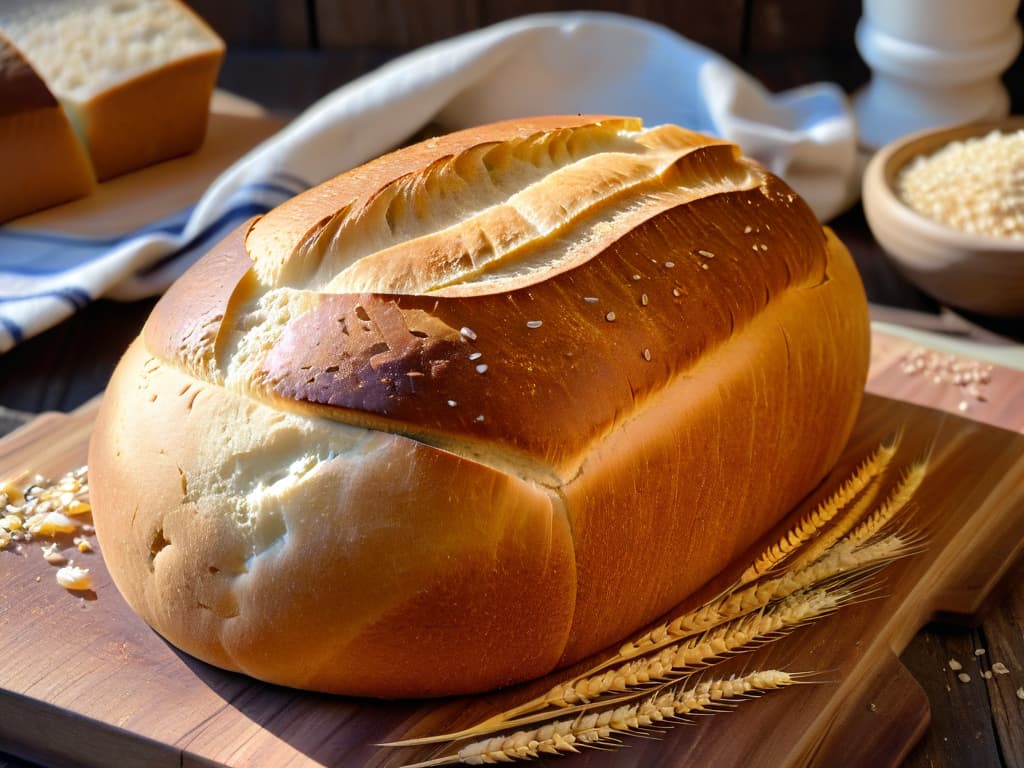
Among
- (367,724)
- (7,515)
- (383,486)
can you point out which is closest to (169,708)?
(367,724)

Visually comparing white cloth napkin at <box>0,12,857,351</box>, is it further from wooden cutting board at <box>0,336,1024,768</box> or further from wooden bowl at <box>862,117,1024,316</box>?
wooden cutting board at <box>0,336,1024,768</box>

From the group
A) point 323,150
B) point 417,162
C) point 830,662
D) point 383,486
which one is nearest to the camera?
point 383,486

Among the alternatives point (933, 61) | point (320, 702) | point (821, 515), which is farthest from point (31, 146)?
point (933, 61)

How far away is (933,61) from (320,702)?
1.84 metres

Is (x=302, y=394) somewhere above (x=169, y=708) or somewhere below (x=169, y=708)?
above

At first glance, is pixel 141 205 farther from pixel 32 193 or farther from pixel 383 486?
pixel 383 486

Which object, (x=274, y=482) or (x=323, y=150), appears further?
(x=323, y=150)

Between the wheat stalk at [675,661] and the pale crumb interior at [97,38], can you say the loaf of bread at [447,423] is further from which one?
the pale crumb interior at [97,38]

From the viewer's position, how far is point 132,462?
117cm

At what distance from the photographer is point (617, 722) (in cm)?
114

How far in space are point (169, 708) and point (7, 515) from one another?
0.42 m

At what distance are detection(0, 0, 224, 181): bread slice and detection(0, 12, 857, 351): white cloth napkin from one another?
20 cm

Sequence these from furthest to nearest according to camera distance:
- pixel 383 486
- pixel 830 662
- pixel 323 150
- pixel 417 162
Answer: pixel 323 150, pixel 417 162, pixel 830 662, pixel 383 486

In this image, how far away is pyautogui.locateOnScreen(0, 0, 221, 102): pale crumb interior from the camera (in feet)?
7.62
